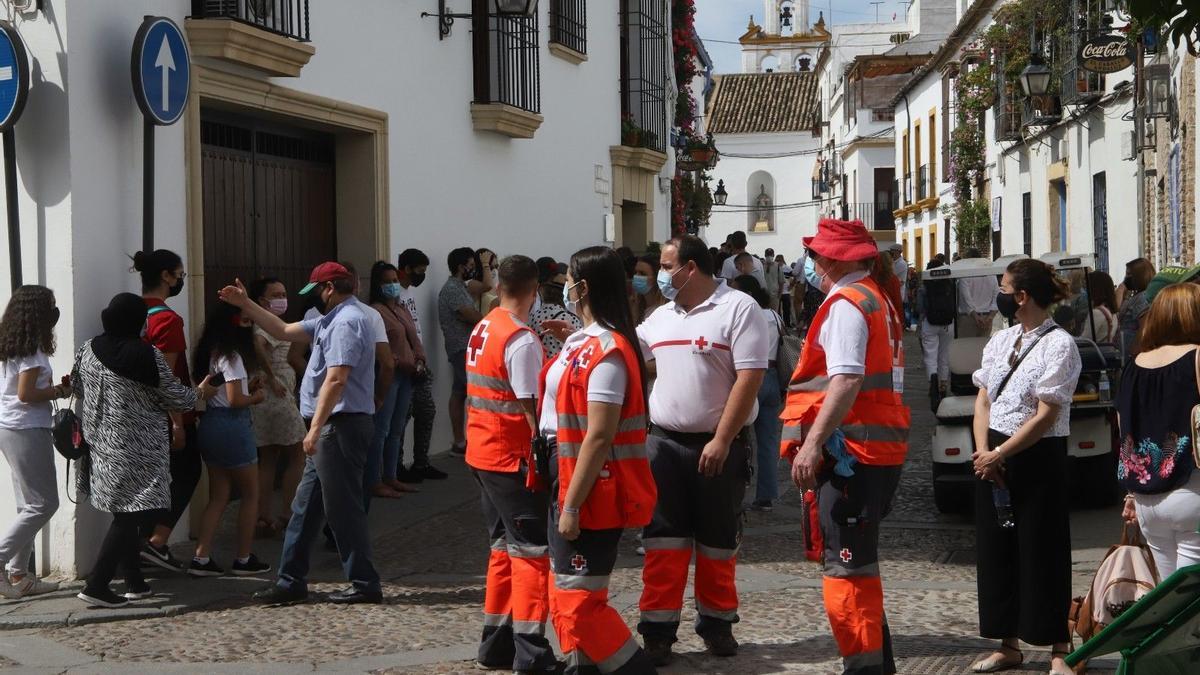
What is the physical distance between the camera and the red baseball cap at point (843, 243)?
5.68 meters

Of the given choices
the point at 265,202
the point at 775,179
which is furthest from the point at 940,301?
the point at 775,179

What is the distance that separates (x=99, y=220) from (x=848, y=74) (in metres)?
46.5

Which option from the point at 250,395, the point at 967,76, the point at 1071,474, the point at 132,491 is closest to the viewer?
the point at 132,491

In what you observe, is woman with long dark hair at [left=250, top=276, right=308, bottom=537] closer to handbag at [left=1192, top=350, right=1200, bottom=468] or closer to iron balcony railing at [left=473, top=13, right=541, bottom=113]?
iron balcony railing at [left=473, top=13, right=541, bottom=113]

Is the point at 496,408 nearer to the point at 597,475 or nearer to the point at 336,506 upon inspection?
the point at 597,475

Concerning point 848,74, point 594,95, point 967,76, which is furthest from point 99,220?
point 848,74

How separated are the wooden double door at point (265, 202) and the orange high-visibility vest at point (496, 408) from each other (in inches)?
157

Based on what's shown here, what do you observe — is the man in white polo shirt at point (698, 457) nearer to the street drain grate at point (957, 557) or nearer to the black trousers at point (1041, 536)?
the black trousers at point (1041, 536)

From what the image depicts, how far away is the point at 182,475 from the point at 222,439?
0.34 m

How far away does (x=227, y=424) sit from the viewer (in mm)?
8188

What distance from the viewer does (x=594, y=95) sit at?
17438 mm

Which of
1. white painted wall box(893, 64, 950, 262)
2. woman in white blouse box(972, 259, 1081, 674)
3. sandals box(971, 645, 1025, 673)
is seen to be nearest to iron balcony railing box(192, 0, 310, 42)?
woman in white blouse box(972, 259, 1081, 674)

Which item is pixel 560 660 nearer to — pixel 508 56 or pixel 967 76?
pixel 508 56

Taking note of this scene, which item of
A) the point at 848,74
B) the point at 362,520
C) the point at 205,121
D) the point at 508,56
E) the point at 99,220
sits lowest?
the point at 362,520
